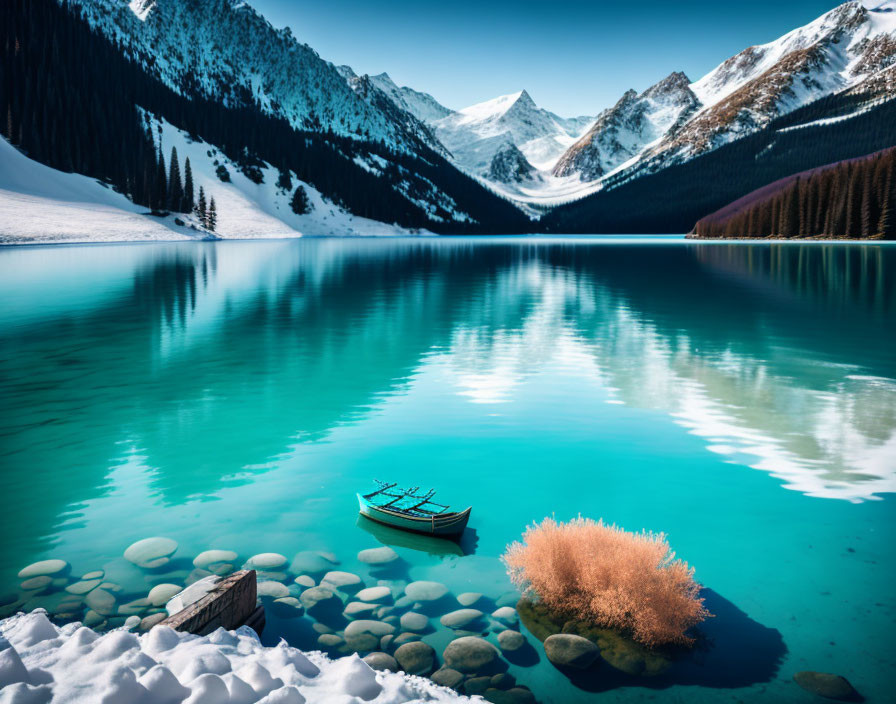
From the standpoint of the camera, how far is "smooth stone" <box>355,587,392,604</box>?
9812mm

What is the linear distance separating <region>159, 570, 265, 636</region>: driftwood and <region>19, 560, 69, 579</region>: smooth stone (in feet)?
12.8

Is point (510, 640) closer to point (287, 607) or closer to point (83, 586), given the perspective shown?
point (287, 607)

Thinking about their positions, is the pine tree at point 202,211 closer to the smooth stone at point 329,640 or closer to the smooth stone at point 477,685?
the smooth stone at point 329,640

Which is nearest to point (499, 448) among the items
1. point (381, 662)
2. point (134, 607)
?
point (381, 662)

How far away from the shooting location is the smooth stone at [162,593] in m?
9.53

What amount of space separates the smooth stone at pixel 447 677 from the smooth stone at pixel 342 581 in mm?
2612

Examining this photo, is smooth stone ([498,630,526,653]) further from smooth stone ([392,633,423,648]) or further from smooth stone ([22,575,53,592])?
smooth stone ([22,575,53,592])

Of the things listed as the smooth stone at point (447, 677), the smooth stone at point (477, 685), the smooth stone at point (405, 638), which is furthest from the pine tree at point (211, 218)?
the smooth stone at point (477, 685)

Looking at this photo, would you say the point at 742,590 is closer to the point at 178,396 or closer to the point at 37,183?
the point at 178,396

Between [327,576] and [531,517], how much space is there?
15.5 feet

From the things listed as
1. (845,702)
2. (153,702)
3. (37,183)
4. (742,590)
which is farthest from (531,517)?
(37,183)

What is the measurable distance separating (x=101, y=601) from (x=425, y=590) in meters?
5.08

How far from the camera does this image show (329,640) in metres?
8.72

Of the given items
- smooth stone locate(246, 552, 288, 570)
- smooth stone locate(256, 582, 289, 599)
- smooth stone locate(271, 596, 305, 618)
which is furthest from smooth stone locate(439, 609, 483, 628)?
smooth stone locate(246, 552, 288, 570)
